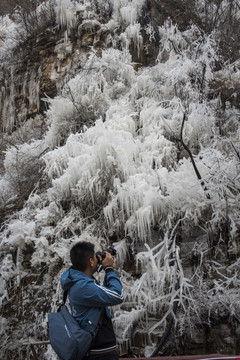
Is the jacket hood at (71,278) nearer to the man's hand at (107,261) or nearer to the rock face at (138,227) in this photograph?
the man's hand at (107,261)

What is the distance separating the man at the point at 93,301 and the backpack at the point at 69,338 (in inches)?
2.2

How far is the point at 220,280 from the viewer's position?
150 inches

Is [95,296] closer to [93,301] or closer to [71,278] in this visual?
[93,301]

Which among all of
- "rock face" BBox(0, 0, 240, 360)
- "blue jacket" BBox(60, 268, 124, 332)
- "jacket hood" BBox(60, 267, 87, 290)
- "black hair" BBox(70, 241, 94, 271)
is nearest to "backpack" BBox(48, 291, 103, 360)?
"blue jacket" BBox(60, 268, 124, 332)

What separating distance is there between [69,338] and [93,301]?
274 millimetres

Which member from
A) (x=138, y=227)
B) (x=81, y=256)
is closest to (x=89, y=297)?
(x=81, y=256)

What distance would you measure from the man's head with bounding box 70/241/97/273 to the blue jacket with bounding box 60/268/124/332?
0.08 m

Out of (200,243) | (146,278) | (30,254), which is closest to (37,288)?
(30,254)

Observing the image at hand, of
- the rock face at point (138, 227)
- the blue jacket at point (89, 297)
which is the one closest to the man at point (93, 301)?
the blue jacket at point (89, 297)

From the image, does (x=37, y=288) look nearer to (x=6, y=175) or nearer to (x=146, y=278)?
(x=146, y=278)

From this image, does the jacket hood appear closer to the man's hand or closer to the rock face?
the man's hand

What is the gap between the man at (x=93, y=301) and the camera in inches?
86.4

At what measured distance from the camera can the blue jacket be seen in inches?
87.9

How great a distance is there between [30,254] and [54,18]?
8299 millimetres
